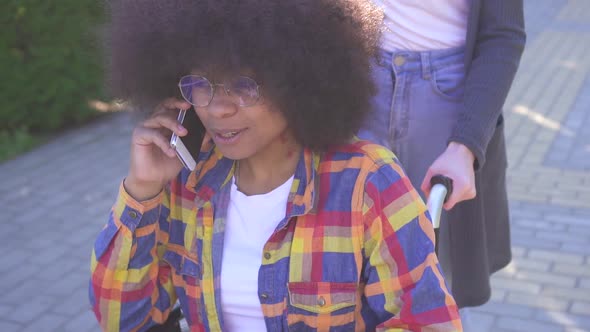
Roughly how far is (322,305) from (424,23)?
982 mm

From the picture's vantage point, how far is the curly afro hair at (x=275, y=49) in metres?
1.71

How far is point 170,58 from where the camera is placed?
6.00 feet

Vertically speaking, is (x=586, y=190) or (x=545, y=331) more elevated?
(x=545, y=331)

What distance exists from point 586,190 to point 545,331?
1825 millimetres

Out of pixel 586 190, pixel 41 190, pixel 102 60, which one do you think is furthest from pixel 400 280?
pixel 41 190

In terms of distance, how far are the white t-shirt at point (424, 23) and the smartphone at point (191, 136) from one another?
2.12 feet

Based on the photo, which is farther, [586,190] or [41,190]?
[41,190]

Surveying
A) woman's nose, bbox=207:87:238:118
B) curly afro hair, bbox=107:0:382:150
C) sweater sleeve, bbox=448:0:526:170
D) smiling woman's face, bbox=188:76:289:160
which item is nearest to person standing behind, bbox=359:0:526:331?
sweater sleeve, bbox=448:0:526:170

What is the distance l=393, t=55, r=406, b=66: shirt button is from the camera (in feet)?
7.68

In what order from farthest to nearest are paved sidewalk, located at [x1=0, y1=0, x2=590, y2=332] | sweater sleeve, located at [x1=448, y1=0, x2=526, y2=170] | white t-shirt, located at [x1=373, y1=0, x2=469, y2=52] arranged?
paved sidewalk, located at [x1=0, y1=0, x2=590, y2=332], white t-shirt, located at [x1=373, y1=0, x2=469, y2=52], sweater sleeve, located at [x1=448, y1=0, x2=526, y2=170]

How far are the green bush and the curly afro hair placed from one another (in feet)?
15.3

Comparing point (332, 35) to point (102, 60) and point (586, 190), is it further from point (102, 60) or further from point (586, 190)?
point (586, 190)

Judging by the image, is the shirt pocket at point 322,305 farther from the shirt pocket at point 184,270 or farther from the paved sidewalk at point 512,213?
the paved sidewalk at point 512,213

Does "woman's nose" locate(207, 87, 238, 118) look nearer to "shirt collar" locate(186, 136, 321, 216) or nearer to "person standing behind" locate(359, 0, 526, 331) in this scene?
"shirt collar" locate(186, 136, 321, 216)
